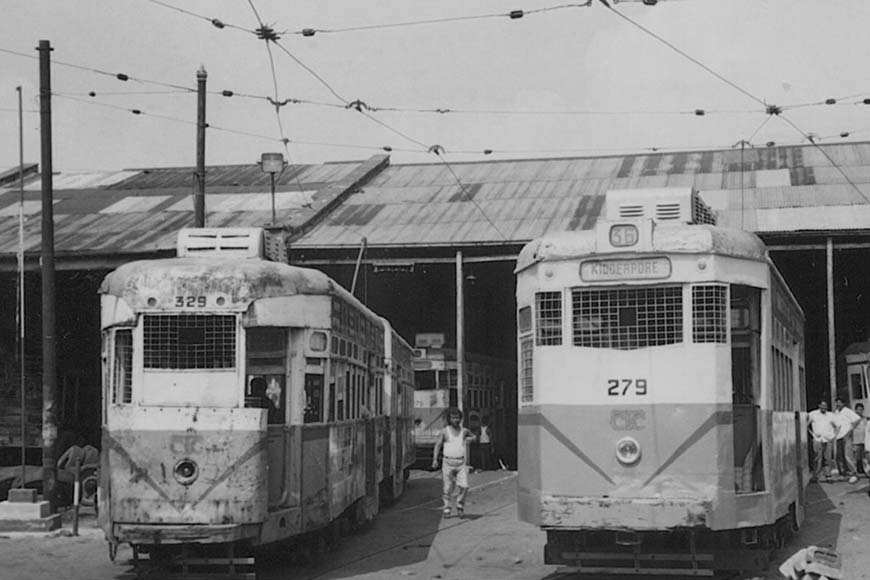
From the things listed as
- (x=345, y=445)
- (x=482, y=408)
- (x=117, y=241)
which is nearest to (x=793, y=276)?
(x=482, y=408)

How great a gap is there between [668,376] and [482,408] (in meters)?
20.0

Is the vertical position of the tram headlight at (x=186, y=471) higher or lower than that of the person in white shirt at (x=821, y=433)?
higher

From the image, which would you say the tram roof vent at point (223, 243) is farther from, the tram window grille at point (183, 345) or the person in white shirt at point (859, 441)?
the person in white shirt at point (859, 441)

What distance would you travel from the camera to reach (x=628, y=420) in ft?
34.0

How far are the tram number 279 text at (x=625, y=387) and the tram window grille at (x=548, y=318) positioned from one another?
60cm

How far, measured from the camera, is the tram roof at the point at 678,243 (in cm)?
1034

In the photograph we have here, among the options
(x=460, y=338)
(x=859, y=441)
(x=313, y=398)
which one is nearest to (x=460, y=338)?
(x=460, y=338)

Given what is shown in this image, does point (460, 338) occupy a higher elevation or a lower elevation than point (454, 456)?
higher

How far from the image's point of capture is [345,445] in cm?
1362

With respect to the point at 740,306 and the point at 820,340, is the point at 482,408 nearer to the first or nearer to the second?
the point at 820,340

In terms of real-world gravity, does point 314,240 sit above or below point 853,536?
above

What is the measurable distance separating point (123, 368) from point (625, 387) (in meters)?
4.55

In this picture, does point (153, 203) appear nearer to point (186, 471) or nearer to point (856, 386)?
point (856, 386)

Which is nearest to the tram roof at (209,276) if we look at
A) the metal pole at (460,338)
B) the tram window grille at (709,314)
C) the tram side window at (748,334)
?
the tram window grille at (709,314)
